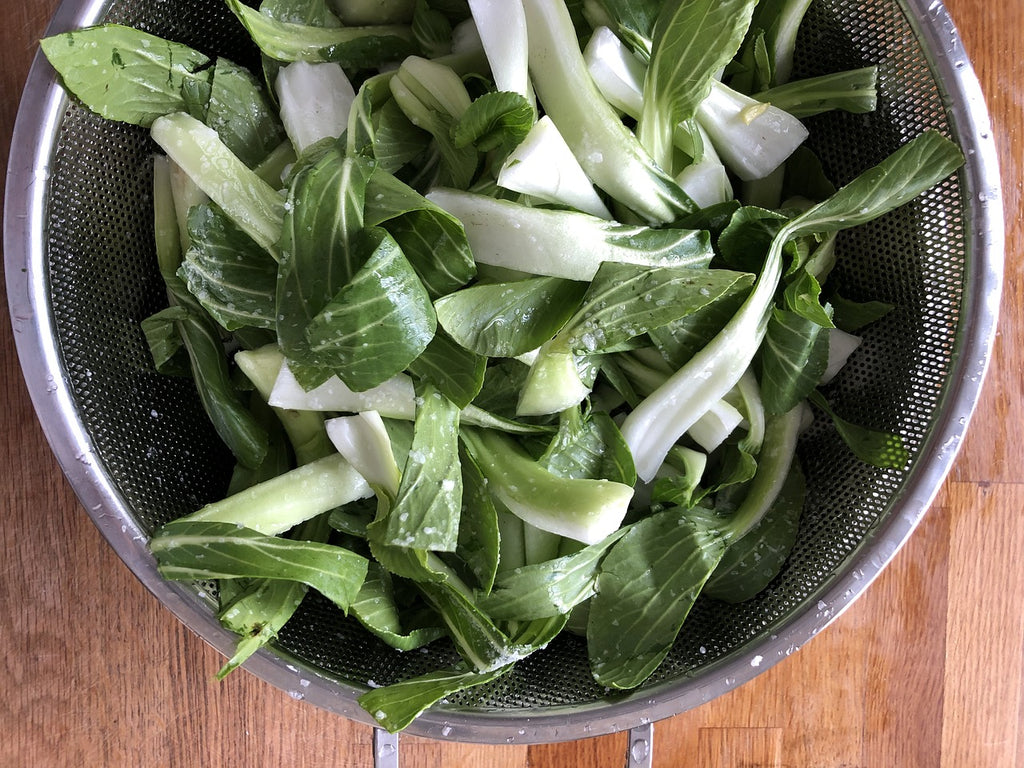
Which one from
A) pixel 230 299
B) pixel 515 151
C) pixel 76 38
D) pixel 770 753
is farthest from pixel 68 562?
pixel 770 753

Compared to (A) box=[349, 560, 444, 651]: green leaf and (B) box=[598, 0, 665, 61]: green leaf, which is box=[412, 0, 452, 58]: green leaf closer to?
(B) box=[598, 0, 665, 61]: green leaf

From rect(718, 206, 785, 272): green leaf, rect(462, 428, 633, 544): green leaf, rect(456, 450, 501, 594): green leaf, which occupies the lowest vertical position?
rect(456, 450, 501, 594): green leaf

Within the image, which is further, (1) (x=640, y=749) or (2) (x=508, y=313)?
(1) (x=640, y=749)

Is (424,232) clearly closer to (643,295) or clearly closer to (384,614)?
(643,295)

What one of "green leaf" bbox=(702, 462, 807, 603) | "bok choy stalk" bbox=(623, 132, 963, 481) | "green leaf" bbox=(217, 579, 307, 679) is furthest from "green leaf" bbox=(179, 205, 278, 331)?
"green leaf" bbox=(702, 462, 807, 603)

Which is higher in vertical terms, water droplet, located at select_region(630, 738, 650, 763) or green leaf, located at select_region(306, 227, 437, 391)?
green leaf, located at select_region(306, 227, 437, 391)

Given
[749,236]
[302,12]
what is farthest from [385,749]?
[302,12]

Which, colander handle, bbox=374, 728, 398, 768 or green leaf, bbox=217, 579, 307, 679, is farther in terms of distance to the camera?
colander handle, bbox=374, 728, 398, 768
